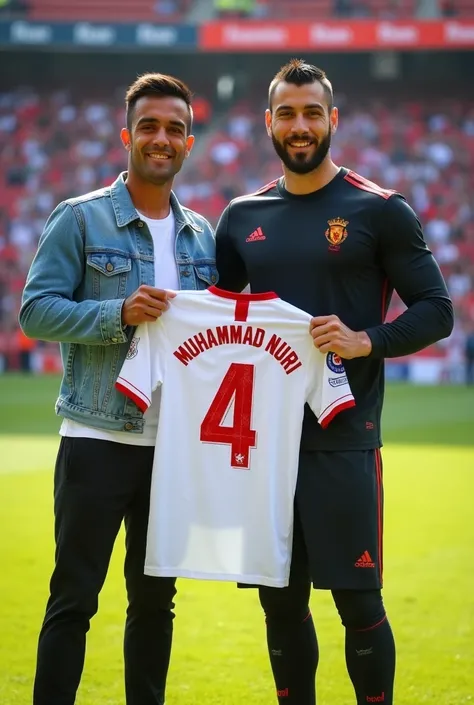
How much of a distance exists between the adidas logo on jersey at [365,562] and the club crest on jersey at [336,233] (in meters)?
1.08

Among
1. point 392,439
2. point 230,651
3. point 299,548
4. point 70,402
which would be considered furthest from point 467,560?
point 392,439

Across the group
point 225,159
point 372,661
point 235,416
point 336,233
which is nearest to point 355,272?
point 336,233

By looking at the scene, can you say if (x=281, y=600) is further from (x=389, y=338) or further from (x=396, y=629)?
(x=396, y=629)

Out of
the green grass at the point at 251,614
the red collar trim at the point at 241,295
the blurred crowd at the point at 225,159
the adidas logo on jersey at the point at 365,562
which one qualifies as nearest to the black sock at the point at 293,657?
the adidas logo on jersey at the point at 365,562

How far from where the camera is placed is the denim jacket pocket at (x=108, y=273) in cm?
380

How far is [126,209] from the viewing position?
3.90m

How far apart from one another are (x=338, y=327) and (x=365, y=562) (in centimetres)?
82

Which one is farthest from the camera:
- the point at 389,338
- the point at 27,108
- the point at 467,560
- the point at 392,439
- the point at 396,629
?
the point at 27,108

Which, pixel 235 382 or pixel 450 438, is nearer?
pixel 235 382

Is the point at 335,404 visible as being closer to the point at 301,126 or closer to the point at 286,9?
the point at 301,126

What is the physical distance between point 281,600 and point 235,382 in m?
0.81

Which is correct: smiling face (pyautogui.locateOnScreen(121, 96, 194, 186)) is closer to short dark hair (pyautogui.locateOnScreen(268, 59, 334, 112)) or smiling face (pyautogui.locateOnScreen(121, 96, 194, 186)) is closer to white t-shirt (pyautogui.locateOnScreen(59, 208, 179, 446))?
white t-shirt (pyautogui.locateOnScreen(59, 208, 179, 446))

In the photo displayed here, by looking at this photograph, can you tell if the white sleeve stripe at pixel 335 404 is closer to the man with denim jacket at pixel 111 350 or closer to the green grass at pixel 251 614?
the man with denim jacket at pixel 111 350

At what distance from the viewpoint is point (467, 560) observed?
7.09 metres
